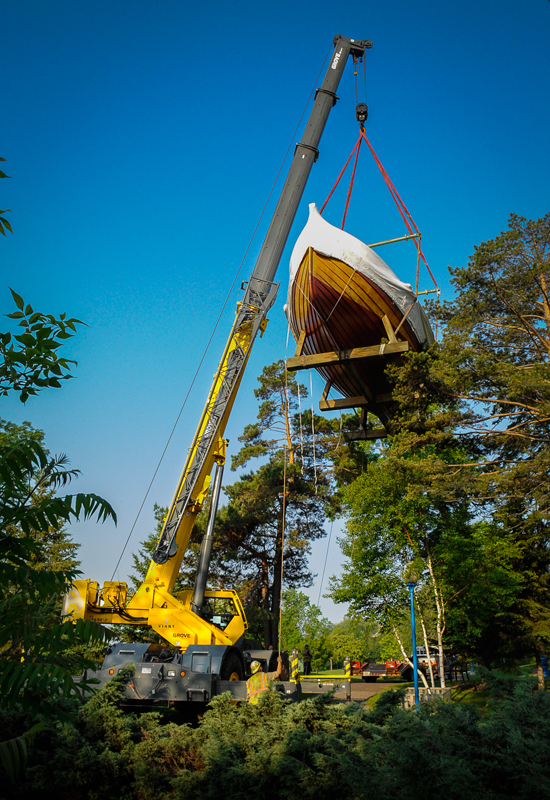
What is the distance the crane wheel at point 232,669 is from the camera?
1100 centimetres

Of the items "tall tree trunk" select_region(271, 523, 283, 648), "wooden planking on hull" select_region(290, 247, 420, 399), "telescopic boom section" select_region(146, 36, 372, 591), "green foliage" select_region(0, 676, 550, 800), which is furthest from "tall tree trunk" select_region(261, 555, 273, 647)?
"green foliage" select_region(0, 676, 550, 800)

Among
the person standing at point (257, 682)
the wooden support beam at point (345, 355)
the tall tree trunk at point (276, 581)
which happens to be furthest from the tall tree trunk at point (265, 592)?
the wooden support beam at point (345, 355)

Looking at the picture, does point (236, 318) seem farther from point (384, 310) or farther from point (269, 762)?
point (269, 762)

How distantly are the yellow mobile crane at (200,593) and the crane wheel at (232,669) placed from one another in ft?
0.06

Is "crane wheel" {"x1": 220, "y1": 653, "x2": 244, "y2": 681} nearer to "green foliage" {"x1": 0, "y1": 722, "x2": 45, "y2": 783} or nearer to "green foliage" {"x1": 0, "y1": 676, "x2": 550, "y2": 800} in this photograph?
"green foliage" {"x1": 0, "y1": 676, "x2": 550, "y2": 800}

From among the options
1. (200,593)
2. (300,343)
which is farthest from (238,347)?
(200,593)

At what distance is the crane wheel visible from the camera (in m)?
11.0

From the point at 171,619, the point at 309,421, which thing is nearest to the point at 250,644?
the point at 171,619

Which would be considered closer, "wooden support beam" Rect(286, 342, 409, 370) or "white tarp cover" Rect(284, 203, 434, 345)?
"white tarp cover" Rect(284, 203, 434, 345)

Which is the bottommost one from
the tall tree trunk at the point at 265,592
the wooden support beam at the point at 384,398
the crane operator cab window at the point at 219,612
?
the crane operator cab window at the point at 219,612

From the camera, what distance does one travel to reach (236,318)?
14125 millimetres

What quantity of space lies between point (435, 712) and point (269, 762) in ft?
5.65

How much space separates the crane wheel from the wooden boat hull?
8.32m

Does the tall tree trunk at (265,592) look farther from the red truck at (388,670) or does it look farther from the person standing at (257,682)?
the person standing at (257,682)
